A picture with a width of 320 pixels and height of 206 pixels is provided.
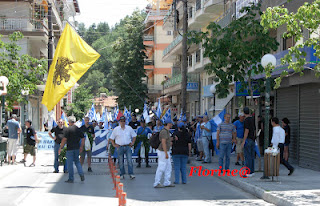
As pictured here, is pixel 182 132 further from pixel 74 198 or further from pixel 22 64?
pixel 22 64

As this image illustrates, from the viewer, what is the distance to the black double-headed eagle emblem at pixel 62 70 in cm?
1511

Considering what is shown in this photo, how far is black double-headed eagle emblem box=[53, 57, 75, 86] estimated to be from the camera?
1511 cm

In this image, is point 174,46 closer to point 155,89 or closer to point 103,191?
point 155,89

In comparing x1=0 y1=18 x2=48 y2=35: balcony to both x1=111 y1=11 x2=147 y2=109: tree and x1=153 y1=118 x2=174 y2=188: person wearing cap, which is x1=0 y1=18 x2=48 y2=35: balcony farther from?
x1=153 y1=118 x2=174 y2=188: person wearing cap

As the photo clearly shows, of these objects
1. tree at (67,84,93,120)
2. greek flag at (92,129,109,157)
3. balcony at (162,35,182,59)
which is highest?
balcony at (162,35,182,59)

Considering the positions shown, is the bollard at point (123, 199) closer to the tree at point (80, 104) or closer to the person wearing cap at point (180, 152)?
the person wearing cap at point (180, 152)

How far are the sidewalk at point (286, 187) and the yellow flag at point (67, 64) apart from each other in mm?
5269

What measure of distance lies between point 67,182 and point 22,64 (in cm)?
1502

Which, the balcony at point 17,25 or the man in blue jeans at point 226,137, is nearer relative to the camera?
the man in blue jeans at point 226,137

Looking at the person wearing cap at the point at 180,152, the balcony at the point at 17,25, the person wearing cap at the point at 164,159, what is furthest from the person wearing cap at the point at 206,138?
the balcony at the point at 17,25

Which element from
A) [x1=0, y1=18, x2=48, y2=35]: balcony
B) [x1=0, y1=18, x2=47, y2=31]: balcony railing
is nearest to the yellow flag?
[x1=0, y1=18, x2=48, y2=35]: balcony

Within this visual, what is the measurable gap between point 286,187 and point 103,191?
448 cm

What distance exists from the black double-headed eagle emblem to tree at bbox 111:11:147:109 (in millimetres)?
48657

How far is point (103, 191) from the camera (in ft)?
44.3
